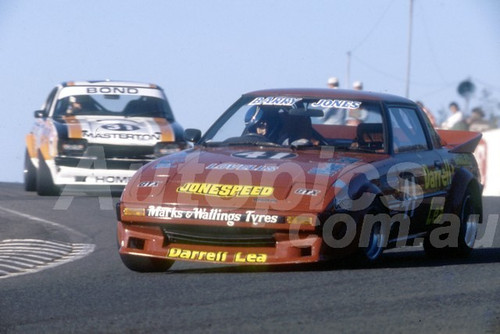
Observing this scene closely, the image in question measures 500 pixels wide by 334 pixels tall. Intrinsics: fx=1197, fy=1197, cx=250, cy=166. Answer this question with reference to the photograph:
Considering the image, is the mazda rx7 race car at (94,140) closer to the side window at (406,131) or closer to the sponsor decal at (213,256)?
the side window at (406,131)

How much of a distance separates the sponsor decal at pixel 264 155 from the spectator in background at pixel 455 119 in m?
12.0

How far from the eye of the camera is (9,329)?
5.56m

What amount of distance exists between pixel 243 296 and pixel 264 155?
1.86 meters

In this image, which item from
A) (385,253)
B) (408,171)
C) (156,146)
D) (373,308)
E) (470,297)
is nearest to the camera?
(373,308)

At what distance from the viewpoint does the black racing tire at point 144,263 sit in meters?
7.86

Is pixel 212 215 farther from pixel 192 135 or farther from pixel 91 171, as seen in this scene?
pixel 91 171

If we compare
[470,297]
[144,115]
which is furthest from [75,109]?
[470,297]

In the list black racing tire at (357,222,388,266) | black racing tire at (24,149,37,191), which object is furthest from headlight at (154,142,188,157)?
black racing tire at (357,222,388,266)

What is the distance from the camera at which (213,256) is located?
7.52 m

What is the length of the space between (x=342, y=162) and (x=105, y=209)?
5.96 metres

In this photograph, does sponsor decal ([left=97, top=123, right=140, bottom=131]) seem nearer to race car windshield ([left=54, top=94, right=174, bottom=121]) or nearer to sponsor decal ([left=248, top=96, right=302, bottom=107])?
race car windshield ([left=54, top=94, right=174, bottom=121])

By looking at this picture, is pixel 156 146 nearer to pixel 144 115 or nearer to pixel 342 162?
pixel 144 115

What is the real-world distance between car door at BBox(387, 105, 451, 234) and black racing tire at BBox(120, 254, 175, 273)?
1.63 m

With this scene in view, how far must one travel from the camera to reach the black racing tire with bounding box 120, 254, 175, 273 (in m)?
7.86
